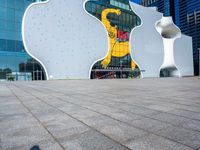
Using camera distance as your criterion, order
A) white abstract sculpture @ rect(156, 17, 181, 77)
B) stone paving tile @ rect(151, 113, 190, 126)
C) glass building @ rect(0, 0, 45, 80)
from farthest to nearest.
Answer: white abstract sculpture @ rect(156, 17, 181, 77) < glass building @ rect(0, 0, 45, 80) < stone paving tile @ rect(151, 113, 190, 126)

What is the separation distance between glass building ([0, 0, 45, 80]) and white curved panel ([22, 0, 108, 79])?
4119mm

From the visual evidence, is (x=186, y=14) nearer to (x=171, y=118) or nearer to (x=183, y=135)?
(x=171, y=118)

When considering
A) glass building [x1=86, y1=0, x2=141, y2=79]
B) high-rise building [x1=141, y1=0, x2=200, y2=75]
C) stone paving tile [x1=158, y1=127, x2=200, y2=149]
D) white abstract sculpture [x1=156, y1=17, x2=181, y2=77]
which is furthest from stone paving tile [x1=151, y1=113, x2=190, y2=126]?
high-rise building [x1=141, y1=0, x2=200, y2=75]

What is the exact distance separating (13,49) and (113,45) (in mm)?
22465

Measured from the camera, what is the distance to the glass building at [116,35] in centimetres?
4118

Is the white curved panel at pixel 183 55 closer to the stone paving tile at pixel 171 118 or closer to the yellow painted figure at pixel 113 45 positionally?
the yellow painted figure at pixel 113 45

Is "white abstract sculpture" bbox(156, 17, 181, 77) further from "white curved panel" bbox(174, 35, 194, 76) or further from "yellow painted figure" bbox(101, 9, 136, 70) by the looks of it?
"yellow painted figure" bbox(101, 9, 136, 70)

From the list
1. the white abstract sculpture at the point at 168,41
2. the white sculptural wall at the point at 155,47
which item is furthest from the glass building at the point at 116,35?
the white abstract sculpture at the point at 168,41

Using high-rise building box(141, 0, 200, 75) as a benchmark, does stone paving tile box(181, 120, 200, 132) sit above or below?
below

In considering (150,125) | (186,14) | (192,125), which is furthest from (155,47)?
(186,14)

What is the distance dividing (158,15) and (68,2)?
3186 centimetres

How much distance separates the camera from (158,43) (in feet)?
173

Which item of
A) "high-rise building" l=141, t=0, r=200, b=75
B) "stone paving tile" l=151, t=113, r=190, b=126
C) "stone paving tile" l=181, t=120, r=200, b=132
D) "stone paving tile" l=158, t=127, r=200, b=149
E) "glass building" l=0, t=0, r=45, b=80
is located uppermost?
"high-rise building" l=141, t=0, r=200, b=75

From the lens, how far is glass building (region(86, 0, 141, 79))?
41.2m
